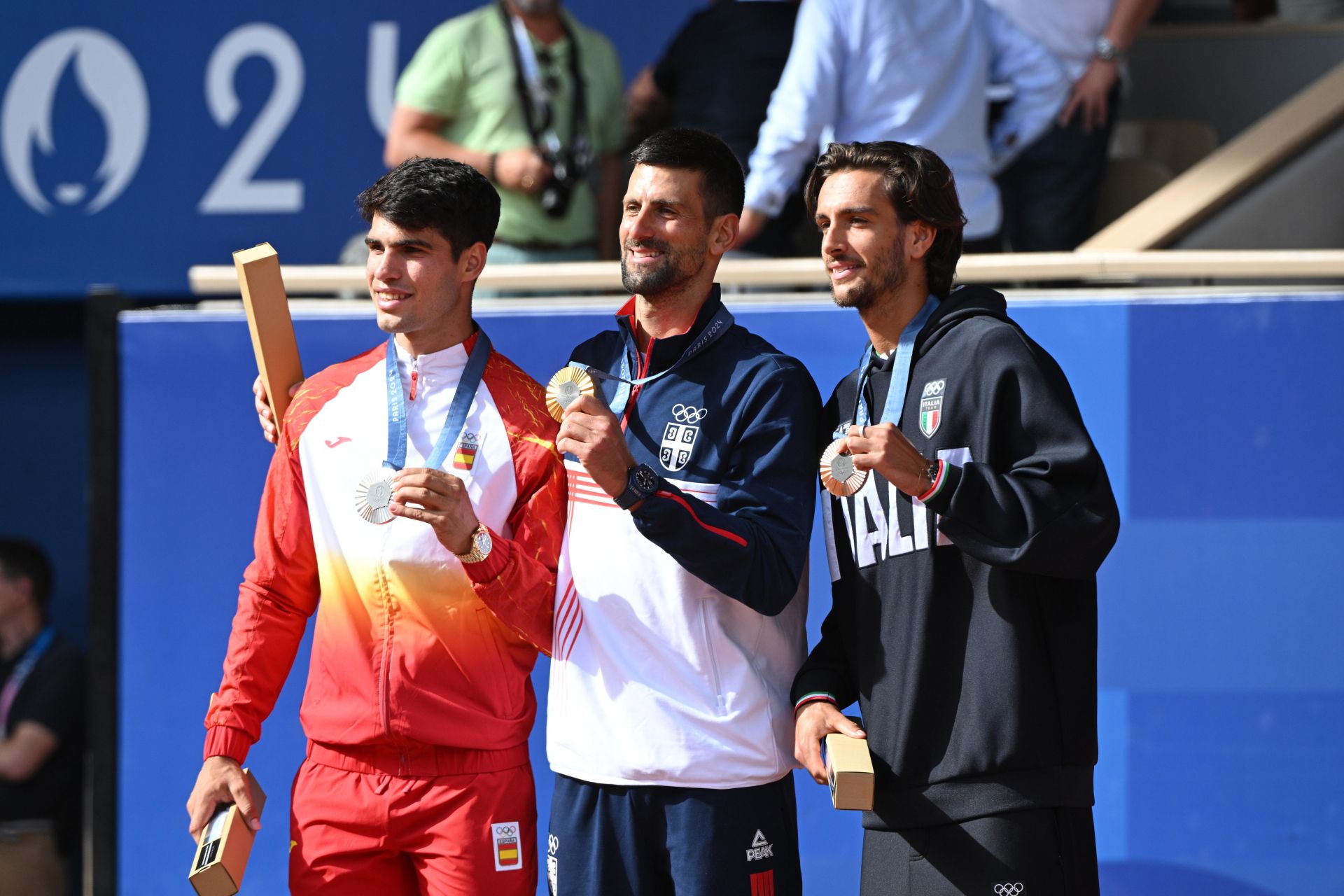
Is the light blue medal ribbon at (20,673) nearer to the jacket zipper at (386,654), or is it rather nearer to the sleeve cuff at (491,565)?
the jacket zipper at (386,654)

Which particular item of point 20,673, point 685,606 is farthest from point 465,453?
point 20,673

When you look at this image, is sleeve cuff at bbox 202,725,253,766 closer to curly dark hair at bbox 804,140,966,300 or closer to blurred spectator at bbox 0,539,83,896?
curly dark hair at bbox 804,140,966,300

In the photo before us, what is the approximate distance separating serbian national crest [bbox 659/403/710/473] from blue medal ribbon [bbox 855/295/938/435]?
226 mm

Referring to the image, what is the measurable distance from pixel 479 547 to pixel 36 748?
348cm

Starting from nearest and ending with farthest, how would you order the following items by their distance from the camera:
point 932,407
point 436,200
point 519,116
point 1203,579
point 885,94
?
point 932,407
point 436,200
point 1203,579
point 885,94
point 519,116

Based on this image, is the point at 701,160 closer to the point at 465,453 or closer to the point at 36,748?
the point at 465,453

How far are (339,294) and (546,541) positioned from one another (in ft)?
5.70

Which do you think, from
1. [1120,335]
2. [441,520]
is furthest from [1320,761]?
[441,520]

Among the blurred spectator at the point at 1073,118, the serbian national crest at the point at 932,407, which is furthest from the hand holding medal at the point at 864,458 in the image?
the blurred spectator at the point at 1073,118

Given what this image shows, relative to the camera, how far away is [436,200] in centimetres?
254

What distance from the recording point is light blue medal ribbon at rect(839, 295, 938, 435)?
2328 mm

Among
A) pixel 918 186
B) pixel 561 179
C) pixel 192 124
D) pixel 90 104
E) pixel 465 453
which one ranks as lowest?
pixel 465 453

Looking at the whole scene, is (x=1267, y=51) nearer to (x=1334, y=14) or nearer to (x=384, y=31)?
(x=1334, y=14)

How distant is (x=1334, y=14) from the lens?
5.67 m
